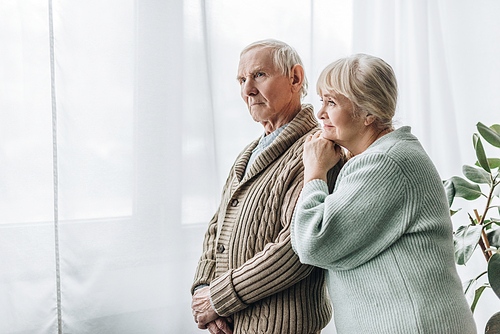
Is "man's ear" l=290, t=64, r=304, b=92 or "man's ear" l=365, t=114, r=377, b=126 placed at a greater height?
"man's ear" l=290, t=64, r=304, b=92

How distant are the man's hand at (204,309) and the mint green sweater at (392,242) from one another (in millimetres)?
387

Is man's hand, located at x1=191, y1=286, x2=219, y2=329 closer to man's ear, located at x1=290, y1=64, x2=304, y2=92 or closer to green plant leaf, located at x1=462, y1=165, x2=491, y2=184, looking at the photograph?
man's ear, located at x1=290, y1=64, x2=304, y2=92

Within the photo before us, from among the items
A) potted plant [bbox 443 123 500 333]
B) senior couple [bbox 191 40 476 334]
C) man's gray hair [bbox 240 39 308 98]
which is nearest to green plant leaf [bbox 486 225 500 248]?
potted plant [bbox 443 123 500 333]

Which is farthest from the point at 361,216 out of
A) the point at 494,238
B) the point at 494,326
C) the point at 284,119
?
the point at 494,238

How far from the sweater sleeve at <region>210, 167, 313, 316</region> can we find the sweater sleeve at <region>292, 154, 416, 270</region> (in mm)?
130

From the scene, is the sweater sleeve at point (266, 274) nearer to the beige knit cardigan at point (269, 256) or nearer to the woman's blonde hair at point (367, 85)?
the beige knit cardigan at point (269, 256)

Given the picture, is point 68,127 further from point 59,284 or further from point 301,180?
point 301,180

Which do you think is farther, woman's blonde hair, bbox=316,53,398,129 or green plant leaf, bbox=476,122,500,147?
green plant leaf, bbox=476,122,500,147

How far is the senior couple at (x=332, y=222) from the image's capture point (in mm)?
910

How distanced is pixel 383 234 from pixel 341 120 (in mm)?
301

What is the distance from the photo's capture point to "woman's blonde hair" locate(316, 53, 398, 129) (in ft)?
3.27

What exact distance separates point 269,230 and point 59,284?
3.56 feet

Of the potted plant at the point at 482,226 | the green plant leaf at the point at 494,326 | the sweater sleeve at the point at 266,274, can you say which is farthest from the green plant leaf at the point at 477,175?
the sweater sleeve at the point at 266,274

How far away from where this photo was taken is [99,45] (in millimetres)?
1822
